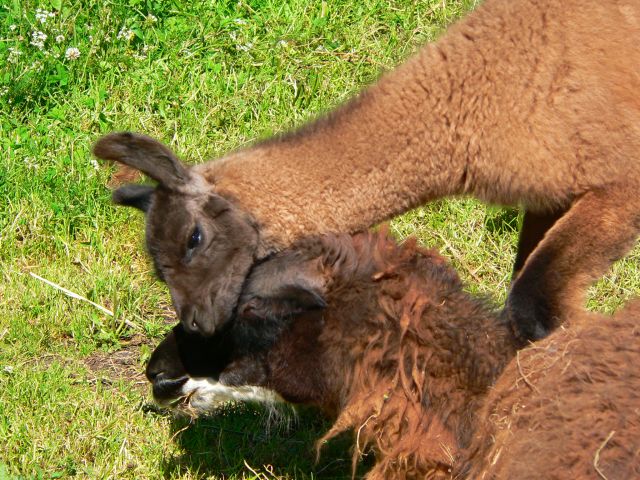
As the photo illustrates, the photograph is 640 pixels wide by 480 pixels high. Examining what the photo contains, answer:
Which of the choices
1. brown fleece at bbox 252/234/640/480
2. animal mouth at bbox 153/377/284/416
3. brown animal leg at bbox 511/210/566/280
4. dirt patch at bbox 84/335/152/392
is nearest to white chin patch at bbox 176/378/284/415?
animal mouth at bbox 153/377/284/416

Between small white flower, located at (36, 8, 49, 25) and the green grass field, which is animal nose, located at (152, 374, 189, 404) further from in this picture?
small white flower, located at (36, 8, 49, 25)

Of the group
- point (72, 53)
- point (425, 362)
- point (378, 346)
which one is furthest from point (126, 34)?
point (425, 362)

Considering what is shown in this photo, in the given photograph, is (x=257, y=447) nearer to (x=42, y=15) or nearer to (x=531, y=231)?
(x=531, y=231)

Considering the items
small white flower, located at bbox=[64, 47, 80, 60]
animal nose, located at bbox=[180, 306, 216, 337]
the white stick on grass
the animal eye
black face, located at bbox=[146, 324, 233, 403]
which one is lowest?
the white stick on grass

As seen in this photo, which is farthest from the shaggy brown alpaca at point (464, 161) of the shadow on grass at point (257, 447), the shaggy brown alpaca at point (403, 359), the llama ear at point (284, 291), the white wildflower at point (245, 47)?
the white wildflower at point (245, 47)

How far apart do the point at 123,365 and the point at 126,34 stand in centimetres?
258

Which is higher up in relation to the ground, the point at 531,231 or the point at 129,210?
the point at 531,231

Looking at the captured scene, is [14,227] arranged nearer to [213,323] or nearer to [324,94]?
[324,94]

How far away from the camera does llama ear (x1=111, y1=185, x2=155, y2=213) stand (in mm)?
5172

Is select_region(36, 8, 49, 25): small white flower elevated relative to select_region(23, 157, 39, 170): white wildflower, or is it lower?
elevated

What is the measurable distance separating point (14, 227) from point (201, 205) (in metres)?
2.07

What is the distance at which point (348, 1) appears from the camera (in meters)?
7.93

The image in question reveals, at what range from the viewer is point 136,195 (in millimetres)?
5188

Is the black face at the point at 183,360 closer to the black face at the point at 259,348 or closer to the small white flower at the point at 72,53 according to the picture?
the black face at the point at 259,348
